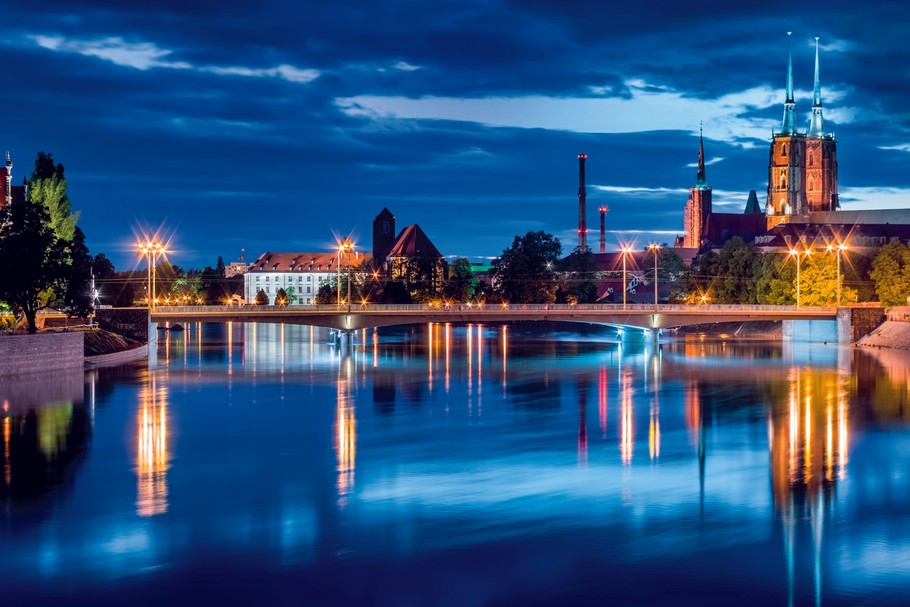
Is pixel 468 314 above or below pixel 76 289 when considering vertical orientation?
below

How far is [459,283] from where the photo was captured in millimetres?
150625

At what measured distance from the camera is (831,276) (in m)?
109

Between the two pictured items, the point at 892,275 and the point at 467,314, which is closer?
the point at 467,314

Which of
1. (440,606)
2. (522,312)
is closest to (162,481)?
(440,606)

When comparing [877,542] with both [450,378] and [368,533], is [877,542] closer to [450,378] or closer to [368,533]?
[368,533]

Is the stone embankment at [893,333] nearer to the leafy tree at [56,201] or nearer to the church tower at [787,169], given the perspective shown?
the leafy tree at [56,201]

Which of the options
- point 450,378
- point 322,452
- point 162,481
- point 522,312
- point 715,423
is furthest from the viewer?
point 522,312

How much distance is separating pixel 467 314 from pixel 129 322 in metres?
24.9

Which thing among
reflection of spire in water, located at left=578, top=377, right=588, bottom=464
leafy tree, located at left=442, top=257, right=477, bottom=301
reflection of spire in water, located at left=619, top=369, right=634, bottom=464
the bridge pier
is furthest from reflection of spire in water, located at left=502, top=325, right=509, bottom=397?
the bridge pier

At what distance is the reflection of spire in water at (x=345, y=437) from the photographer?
34.3 m

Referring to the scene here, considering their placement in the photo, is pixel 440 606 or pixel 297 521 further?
pixel 297 521

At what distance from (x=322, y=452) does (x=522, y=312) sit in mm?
48772

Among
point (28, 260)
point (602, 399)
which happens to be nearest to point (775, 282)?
point (602, 399)

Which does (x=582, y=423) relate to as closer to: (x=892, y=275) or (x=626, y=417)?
(x=626, y=417)
